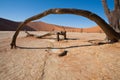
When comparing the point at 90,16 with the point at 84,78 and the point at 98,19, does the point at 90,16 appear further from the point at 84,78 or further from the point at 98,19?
the point at 84,78

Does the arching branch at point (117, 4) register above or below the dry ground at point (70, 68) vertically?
above

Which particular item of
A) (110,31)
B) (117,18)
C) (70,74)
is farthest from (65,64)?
(117,18)

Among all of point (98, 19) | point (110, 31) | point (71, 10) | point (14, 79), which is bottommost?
point (14, 79)

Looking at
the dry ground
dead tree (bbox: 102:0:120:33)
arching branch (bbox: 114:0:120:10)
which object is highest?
arching branch (bbox: 114:0:120:10)

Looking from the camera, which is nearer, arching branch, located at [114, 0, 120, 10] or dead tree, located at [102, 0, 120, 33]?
arching branch, located at [114, 0, 120, 10]

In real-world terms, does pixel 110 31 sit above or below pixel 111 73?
above

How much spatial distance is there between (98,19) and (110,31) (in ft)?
3.30

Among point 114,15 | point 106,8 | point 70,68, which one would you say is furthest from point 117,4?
point 70,68

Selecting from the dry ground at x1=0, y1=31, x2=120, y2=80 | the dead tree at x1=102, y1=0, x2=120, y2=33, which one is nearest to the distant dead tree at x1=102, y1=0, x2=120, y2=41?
the dead tree at x1=102, y1=0, x2=120, y2=33

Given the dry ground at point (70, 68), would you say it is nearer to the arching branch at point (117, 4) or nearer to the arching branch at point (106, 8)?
the arching branch at point (117, 4)

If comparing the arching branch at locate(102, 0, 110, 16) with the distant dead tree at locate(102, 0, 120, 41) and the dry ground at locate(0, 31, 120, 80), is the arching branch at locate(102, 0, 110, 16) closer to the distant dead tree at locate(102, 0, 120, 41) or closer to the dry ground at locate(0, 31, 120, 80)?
A: the distant dead tree at locate(102, 0, 120, 41)

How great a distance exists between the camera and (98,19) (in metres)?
6.76

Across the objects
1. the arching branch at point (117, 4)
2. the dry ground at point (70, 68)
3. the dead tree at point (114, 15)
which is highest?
the arching branch at point (117, 4)

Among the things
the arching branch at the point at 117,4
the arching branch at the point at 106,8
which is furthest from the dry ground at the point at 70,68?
the arching branch at the point at 106,8
